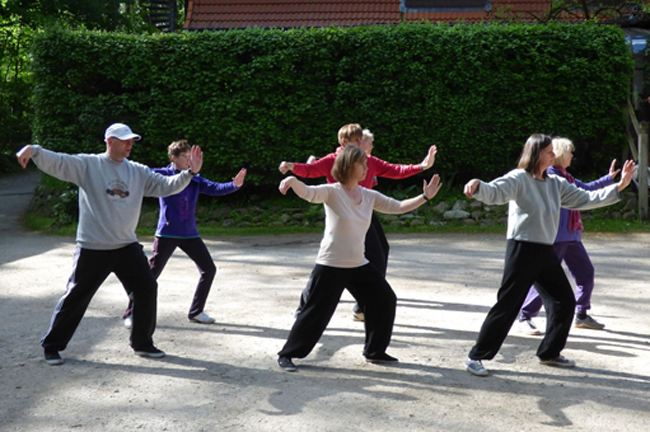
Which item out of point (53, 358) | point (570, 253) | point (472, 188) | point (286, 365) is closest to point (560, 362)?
point (570, 253)

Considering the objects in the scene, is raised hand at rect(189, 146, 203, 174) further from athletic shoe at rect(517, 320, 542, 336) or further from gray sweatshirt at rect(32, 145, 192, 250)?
athletic shoe at rect(517, 320, 542, 336)

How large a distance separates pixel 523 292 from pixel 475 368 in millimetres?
668

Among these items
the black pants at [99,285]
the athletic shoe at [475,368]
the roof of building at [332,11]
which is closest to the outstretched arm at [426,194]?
the athletic shoe at [475,368]

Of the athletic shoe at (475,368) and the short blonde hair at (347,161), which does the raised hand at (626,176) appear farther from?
the short blonde hair at (347,161)

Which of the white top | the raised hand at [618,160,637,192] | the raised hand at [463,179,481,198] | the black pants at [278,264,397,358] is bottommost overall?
the black pants at [278,264,397,358]

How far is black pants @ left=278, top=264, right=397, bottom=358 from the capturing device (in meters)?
5.19

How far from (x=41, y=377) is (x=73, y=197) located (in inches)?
401

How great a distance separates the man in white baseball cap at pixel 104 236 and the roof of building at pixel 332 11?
14.6 metres

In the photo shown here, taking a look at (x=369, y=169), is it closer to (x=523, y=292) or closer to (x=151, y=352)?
(x=523, y=292)

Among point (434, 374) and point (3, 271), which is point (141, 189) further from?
point (3, 271)

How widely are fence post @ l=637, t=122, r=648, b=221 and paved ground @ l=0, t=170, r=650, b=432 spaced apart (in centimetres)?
473

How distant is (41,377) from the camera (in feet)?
16.8

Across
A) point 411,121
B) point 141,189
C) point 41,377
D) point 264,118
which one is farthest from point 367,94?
point 41,377

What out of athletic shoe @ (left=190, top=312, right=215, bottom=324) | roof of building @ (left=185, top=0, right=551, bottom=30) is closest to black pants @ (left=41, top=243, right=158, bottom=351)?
athletic shoe @ (left=190, top=312, right=215, bottom=324)
